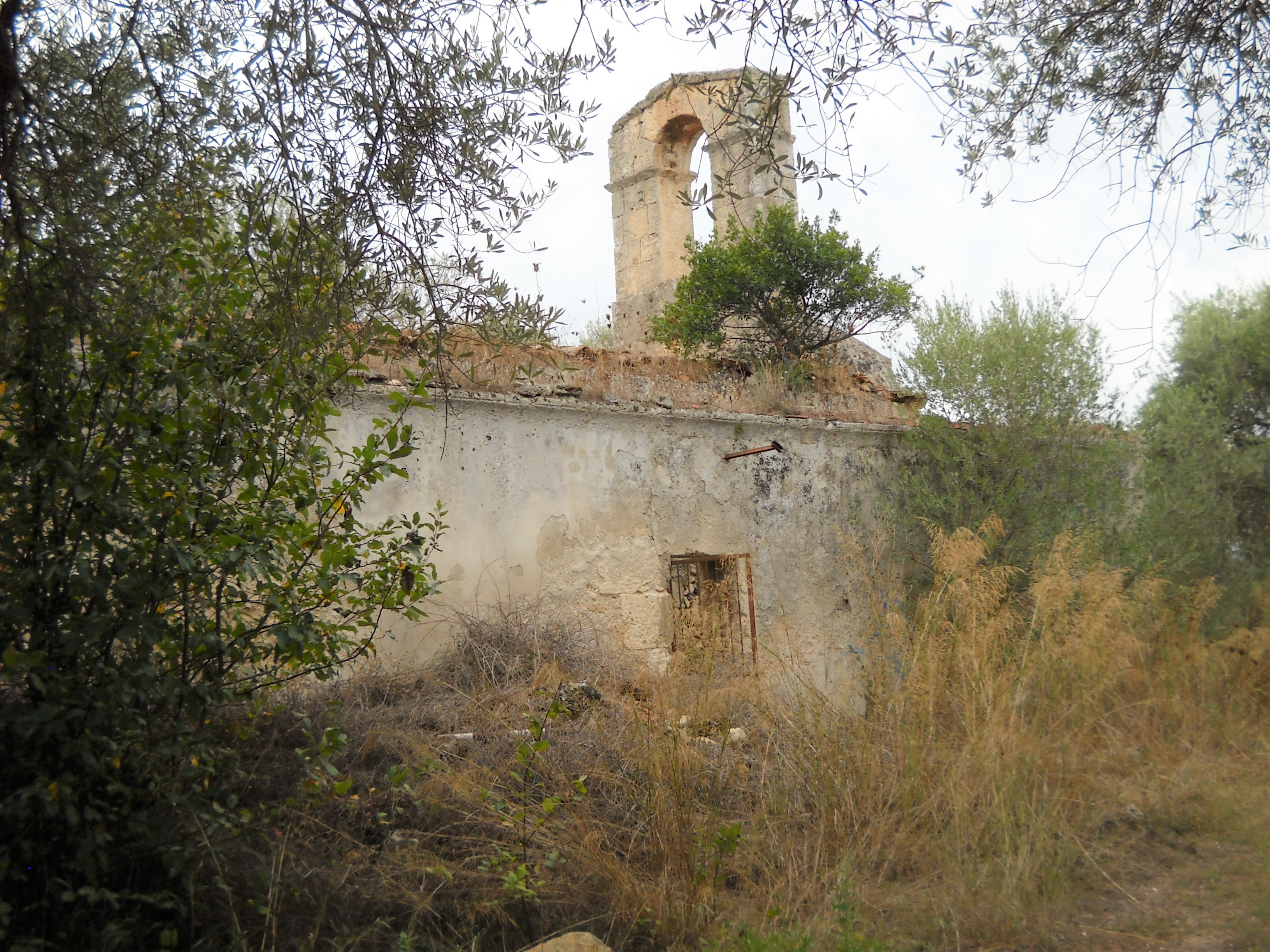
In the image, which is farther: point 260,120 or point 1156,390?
point 1156,390

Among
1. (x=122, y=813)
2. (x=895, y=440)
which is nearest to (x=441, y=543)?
(x=122, y=813)

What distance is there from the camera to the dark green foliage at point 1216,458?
838 centimetres

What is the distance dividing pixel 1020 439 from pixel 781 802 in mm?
6256

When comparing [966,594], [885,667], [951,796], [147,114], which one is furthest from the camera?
[966,594]

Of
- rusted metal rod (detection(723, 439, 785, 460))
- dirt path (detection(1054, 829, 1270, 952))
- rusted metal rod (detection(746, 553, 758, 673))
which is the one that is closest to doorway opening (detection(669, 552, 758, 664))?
rusted metal rod (detection(746, 553, 758, 673))

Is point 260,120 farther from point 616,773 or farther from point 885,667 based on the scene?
point 885,667

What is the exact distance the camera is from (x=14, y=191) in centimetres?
273

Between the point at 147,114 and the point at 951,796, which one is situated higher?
the point at 147,114

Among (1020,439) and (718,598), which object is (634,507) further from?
(1020,439)

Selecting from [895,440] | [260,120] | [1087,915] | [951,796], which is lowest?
[1087,915]

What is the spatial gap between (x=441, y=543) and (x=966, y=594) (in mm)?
3528

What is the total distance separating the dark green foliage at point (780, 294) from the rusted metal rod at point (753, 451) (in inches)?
140

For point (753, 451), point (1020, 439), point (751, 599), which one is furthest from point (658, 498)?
point (1020, 439)

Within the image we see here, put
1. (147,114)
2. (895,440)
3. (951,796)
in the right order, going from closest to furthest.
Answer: (147,114)
(951,796)
(895,440)
